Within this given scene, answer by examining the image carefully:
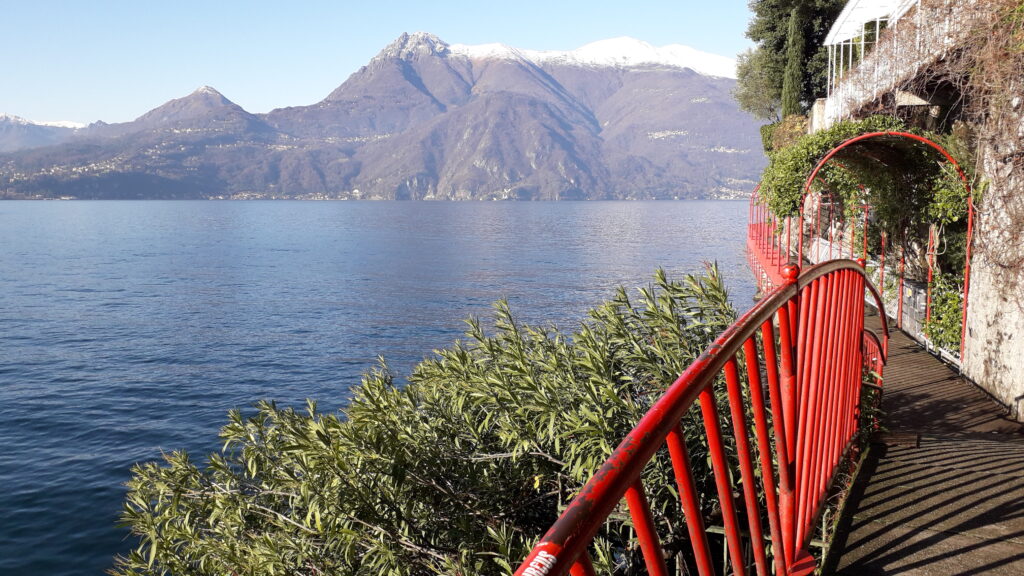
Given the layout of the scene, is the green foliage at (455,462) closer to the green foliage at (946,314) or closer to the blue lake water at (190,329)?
the green foliage at (946,314)

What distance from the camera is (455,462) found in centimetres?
555

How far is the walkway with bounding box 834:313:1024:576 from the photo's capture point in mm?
2814

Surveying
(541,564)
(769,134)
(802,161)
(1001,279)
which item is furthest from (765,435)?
(769,134)

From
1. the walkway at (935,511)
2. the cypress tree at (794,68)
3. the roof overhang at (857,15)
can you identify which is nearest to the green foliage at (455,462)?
the walkway at (935,511)

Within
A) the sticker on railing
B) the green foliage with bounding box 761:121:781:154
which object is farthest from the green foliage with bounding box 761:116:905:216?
the green foliage with bounding box 761:121:781:154

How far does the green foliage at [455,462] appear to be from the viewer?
4949mm

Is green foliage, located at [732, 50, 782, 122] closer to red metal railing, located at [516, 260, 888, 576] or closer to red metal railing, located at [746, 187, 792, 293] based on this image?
red metal railing, located at [746, 187, 792, 293]

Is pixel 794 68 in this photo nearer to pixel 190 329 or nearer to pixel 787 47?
pixel 787 47

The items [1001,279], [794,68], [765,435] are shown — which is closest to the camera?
[765,435]

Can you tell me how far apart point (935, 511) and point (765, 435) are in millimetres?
1525

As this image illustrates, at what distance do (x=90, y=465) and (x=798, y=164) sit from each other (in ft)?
53.0

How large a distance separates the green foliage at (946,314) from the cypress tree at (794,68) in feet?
75.5

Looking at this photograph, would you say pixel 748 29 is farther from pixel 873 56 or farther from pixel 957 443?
pixel 957 443

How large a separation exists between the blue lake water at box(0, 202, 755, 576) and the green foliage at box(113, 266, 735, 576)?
8.61 metres
